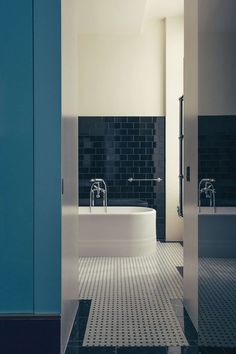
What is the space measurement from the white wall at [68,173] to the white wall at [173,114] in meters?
3.48

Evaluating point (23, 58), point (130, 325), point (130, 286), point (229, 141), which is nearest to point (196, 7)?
point (229, 141)

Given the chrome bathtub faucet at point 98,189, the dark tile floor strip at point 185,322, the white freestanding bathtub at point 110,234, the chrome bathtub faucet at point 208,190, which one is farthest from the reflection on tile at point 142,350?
the chrome bathtub faucet at point 98,189

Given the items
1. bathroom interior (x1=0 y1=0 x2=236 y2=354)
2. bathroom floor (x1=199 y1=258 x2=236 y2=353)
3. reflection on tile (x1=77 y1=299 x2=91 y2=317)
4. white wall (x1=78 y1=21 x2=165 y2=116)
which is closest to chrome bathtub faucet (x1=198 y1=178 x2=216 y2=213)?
bathroom interior (x1=0 y1=0 x2=236 y2=354)

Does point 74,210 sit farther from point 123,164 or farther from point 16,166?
point 123,164

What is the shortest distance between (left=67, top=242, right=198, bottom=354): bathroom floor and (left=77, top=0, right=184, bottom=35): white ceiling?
310 centimetres

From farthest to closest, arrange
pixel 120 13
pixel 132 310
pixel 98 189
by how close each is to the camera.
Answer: pixel 98 189 → pixel 120 13 → pixel 132 310

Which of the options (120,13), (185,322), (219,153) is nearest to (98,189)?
(120,13)

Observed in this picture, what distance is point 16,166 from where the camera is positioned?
252 cm

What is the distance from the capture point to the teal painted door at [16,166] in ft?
8.25

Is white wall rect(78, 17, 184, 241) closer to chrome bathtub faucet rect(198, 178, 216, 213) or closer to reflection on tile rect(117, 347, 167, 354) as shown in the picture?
chrome bathtub faucet rect(198, 178, 216, 213)

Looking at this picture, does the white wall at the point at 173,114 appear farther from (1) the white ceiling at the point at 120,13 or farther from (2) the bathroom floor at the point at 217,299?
(2) the bathroom floor at the point at 217,299

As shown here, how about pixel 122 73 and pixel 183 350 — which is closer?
pixel 183 350

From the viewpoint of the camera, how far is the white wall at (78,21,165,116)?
22.3ft

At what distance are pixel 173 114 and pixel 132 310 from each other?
3867mm
